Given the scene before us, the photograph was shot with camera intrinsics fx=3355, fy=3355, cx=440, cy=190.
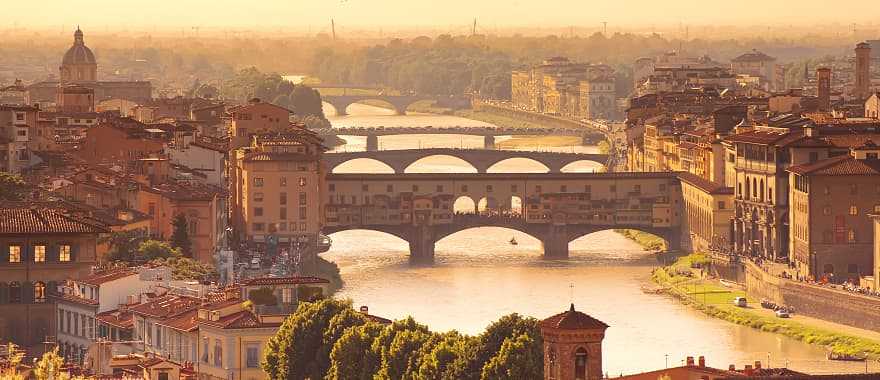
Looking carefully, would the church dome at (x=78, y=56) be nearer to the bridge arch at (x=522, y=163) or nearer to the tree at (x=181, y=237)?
the bridge arch at (x=522, y=163)

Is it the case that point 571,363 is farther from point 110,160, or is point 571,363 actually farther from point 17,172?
point 110,160

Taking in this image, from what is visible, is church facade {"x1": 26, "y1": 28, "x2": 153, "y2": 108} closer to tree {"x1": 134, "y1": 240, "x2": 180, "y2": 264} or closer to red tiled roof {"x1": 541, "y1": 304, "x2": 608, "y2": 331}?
tree {"x1": 134, "y1": 240, "x2": 180, "y2": 264}

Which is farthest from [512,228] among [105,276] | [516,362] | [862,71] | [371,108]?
[371,108]

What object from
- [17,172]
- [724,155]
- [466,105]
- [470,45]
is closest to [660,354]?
[17,172]

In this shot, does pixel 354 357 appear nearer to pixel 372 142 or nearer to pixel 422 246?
pixel 422 246

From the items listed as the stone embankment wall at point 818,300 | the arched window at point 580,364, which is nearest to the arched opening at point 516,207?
the stone embankment wall at point 818,300

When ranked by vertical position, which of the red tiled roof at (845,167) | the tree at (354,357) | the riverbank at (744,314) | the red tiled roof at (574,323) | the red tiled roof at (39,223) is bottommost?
the riverbank at (744,314)
